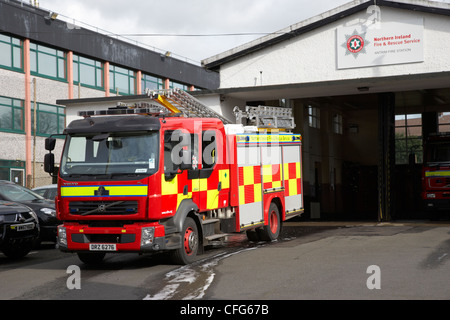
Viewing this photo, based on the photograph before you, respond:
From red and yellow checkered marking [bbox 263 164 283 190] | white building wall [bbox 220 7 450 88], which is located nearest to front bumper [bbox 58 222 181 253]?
red and yellow checkered marking [bbox 263 164 283 190]

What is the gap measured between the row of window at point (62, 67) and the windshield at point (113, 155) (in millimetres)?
24316

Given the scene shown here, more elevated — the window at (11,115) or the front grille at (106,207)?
the window at (11,115)

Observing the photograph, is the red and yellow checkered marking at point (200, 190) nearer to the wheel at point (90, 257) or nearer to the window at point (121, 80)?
the wheel at point (90, 257)

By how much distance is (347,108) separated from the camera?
120 ft

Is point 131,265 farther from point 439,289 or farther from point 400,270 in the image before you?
point 439,289

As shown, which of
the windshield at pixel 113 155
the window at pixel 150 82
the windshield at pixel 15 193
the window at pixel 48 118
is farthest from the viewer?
the window at pixel 150 82

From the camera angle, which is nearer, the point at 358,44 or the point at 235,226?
the point at 235,226

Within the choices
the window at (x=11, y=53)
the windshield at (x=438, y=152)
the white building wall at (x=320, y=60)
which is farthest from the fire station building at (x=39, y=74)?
the windshield at (x=438, y=152)

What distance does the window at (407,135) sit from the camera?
36438mm

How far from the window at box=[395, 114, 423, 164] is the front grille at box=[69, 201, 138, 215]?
94.4 ft

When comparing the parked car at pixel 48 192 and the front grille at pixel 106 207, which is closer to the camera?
the front grille at pixel 106 207

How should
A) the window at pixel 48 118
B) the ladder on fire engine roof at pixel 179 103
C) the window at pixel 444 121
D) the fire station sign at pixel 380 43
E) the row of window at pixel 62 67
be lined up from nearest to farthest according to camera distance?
1. the ladder on fire engine roof at pixel 179 103
2. the fire station sign at pixel 380 43
3. the row of window at pixel 62 67
4. the window at pixel 48 118
5. the window at pixel 444 121

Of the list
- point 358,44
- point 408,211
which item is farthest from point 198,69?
point 358,44
